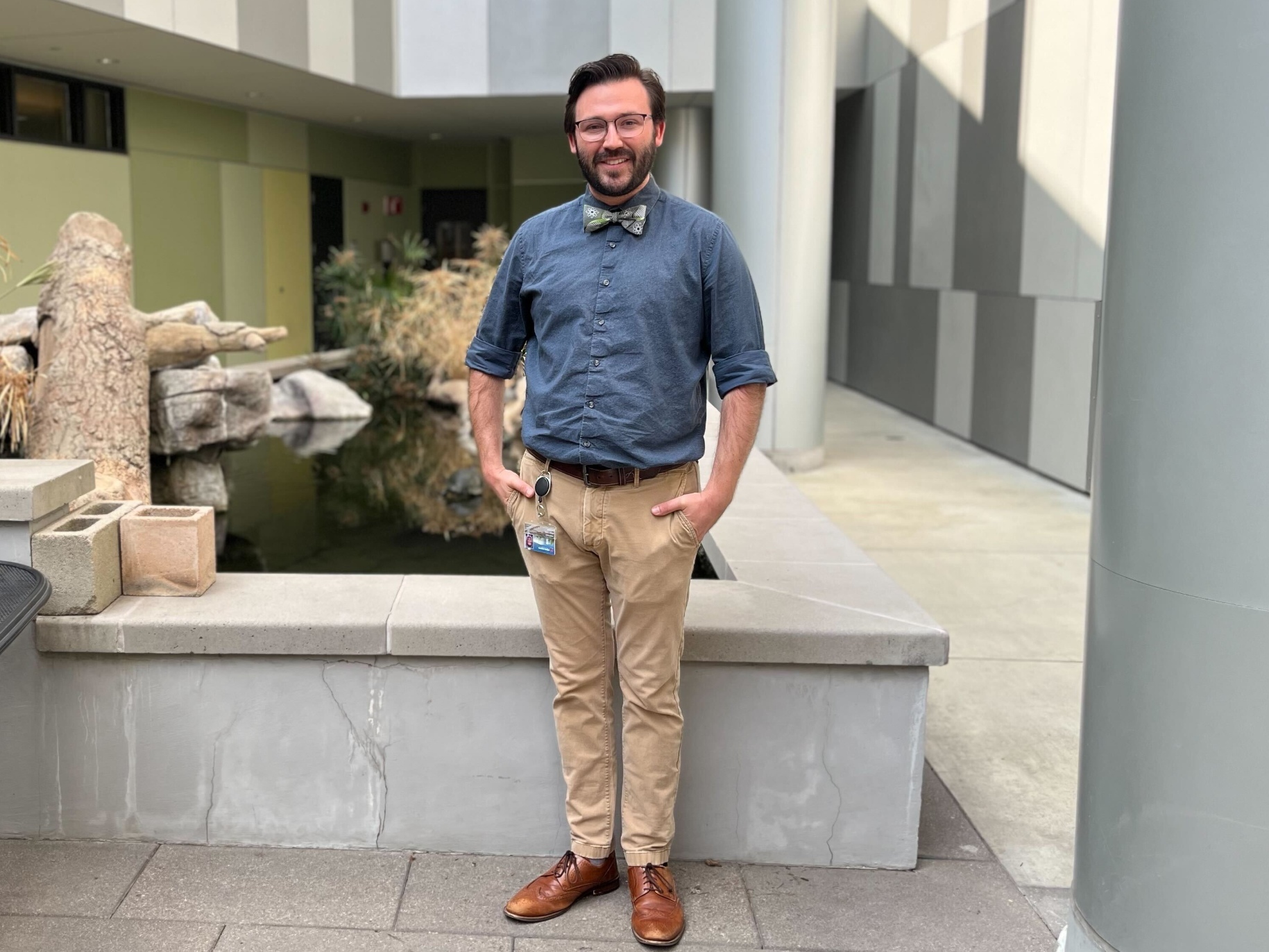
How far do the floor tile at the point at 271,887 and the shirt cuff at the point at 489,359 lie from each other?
116 cm

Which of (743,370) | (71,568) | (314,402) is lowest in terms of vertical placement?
(314,402)

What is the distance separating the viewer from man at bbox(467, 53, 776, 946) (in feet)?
8.13

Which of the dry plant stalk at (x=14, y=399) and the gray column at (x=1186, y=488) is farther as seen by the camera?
the dry plant stalk at (x=14, y=399)

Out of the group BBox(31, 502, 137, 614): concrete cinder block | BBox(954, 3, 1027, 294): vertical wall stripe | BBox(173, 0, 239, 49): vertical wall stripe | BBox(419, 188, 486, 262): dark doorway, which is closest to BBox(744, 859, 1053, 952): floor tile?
BBox(31, 502, 137, 614): concrete cinder block

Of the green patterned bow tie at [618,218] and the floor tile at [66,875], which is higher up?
the green patterned bow tie at [618,218]

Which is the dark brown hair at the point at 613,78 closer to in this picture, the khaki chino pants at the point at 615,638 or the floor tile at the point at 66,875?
the khaki chino pants at the point at 615,638

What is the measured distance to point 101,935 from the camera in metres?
2.57

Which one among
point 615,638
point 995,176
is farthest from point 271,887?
point 995,176

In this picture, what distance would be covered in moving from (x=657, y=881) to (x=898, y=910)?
21.5 inches

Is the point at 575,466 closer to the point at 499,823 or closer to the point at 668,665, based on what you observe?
the point at 668,665

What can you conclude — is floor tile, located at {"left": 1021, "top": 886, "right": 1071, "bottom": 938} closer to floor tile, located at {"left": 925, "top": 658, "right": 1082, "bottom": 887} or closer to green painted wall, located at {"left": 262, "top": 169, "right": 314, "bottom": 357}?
floor tile, located at {"left": 925, "top": 658, "right": 1082, "bottom": 887}

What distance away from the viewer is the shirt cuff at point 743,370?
247 centimetres

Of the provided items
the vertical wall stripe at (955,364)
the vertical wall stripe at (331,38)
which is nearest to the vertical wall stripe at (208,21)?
the vertical wall stripe at (331,38)

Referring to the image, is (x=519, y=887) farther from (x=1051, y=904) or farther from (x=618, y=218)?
(x=618, y=218)
